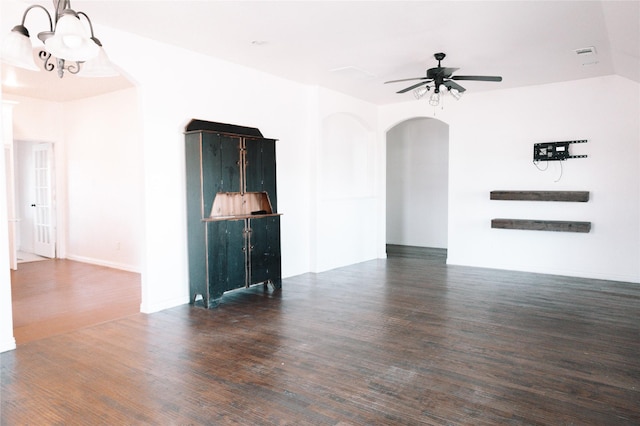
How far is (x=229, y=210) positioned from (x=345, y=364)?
2809 millimetres

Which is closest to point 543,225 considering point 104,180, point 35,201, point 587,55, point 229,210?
point 587,55

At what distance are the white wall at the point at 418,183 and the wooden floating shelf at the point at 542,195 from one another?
2380mm

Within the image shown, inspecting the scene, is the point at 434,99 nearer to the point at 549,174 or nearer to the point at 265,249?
the point at 549,174

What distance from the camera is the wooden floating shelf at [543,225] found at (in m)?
6.23

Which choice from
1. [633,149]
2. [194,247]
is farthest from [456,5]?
[633,149]

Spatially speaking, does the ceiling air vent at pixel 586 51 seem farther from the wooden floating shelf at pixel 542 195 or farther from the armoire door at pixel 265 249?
the armoire door at pixel 265 249

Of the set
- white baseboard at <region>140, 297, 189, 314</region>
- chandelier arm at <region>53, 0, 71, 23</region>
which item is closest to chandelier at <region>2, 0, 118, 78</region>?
chandelier arm at <region>53, 0, 71, 23</region>

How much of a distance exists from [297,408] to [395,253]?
20.9ft

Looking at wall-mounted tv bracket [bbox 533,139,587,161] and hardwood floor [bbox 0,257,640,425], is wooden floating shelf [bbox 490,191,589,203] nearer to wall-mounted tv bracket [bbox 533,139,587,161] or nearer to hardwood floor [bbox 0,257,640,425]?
wall-mounted tv bracket [bbox 533,139,587,161]

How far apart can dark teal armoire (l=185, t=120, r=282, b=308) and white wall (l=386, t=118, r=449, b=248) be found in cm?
482

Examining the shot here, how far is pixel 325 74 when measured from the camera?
604 centimetres

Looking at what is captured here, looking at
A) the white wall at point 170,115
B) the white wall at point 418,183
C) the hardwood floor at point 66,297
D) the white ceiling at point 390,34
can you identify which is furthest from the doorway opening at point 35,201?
the white wall at point 418,183

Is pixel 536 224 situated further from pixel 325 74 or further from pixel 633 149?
pixel 325 74

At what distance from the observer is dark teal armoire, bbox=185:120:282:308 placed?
190 inches
